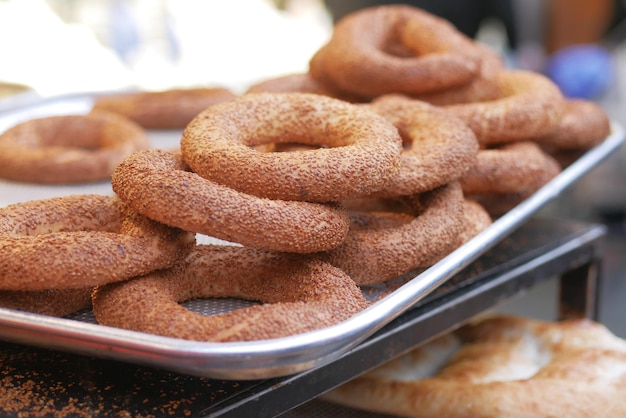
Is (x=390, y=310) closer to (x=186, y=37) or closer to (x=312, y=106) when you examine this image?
(x=312, y=106)

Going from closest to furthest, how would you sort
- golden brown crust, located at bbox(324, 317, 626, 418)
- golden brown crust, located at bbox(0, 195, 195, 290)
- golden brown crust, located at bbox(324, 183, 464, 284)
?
golden brown crust, located at bbox(0, 195, 195, 290)
golden brown crust, located at bbox(324, 183, 464, 284)
golden brown crust, located at bbox(324, 317, 626, 418)

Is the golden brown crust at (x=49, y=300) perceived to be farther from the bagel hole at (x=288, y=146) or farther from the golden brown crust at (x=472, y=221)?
the golden brown crust at (x=472, y=221)

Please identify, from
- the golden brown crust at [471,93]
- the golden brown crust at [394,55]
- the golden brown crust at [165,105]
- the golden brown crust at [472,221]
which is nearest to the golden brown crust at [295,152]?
the golden brown crust at [472,221]

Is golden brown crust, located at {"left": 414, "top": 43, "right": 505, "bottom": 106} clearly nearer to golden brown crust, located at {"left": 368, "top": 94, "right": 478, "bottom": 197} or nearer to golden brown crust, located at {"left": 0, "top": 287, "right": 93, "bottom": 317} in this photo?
golden brown crust, located at {"left": 368, "top": 94, "right": 478, "bottom": 197}

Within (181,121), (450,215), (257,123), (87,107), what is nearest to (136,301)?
(257,123)

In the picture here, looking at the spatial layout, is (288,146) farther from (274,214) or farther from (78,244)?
(78,244)

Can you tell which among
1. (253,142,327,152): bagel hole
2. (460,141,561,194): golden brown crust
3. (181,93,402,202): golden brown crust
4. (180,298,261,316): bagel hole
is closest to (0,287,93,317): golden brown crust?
(180,298,261,316): bagel hole

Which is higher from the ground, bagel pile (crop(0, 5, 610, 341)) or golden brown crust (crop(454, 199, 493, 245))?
bagel pile (crop(0, 5, 610, 341))
